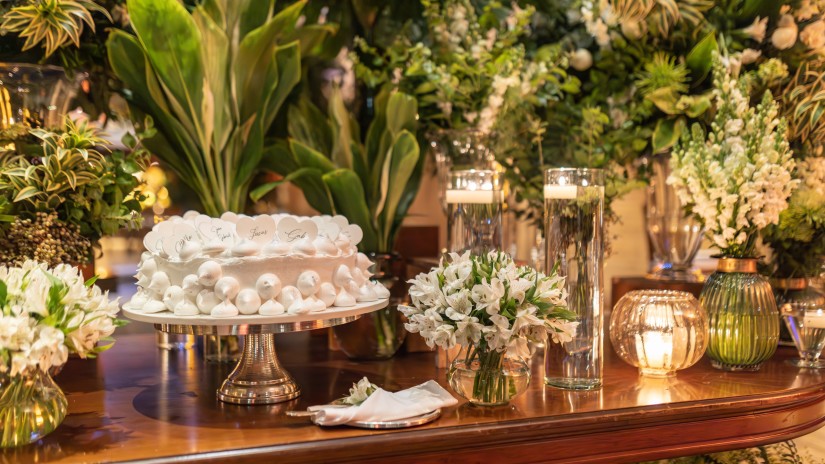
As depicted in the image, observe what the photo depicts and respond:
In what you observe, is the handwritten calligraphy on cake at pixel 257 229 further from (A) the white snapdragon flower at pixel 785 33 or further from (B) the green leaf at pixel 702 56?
(A) the white snapdragon flower at pixel 785 33

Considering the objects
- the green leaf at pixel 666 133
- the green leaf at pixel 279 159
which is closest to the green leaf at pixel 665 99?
the green leaf at pixel 666 133

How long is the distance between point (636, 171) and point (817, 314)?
556mm

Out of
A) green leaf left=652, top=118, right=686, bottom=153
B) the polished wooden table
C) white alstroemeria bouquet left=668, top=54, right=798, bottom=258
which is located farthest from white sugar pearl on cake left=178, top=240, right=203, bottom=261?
green leaf left=652, top=118, right=686, bottom=153

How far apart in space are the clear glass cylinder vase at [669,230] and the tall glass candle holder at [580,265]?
56cm

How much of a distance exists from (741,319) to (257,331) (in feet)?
2.86

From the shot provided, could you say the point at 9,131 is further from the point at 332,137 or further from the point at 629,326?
the point at 629,326

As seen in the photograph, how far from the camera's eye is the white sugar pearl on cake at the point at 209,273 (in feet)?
3.57

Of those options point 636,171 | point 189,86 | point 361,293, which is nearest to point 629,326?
point 361,293

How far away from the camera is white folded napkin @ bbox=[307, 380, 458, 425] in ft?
3.44

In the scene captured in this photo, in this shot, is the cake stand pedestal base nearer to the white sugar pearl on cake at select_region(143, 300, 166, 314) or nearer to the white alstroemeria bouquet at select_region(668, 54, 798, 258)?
the white sugar pearl on cake at select_region(143, 300, 166, 314)

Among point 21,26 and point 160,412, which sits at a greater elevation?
point 21,26

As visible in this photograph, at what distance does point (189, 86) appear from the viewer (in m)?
1.48

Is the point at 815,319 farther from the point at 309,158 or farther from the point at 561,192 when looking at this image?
the point at 309,158

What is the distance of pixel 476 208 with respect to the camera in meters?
1.42
